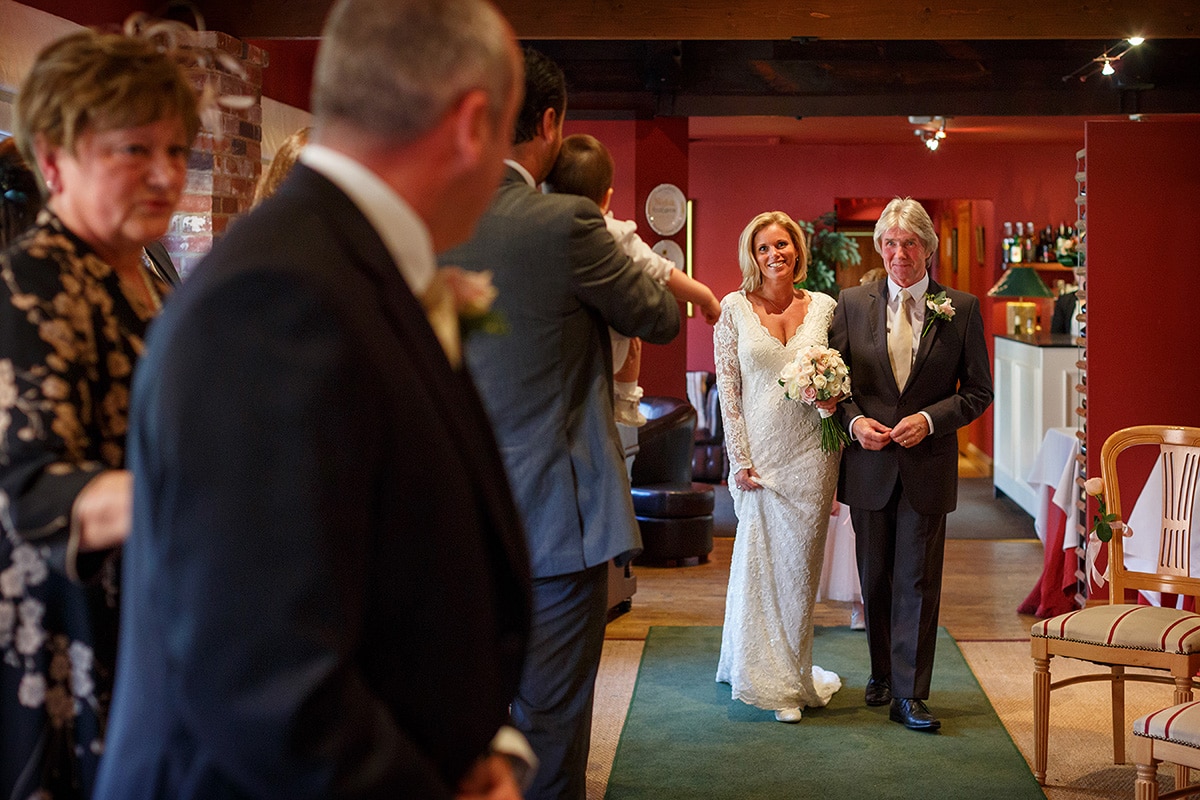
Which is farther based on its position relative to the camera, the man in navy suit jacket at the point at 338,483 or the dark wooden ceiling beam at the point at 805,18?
the dark wooden ceiling beam at the point at 805,18

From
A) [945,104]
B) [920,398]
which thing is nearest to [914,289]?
[920,398]

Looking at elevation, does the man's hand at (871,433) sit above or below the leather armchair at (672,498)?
above

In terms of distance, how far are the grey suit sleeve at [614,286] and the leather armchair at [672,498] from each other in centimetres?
432

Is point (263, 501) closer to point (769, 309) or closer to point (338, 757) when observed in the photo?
point (338, 757)

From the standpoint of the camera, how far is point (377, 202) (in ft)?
3.25

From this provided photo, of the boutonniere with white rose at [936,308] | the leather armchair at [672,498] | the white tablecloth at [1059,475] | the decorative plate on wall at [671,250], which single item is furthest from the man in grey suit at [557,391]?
the decorative plate on wall at [671,250]

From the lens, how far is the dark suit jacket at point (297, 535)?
2.79 ft

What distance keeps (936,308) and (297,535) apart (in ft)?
11.4

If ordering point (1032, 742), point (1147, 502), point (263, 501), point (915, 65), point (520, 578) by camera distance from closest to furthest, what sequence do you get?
point (263, 501)
point (520, 578)
point (1032, 742)
point (1147, 502)
point (915, 65)

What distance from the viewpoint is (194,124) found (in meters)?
1.54

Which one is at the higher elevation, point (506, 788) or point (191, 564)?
point (191, 564)

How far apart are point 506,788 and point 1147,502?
4.43m

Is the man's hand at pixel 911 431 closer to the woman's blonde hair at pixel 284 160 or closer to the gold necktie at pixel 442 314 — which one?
the woman's blonde hair at pixel 284 160

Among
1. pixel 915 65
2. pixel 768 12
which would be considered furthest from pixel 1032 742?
pixel 915 65
